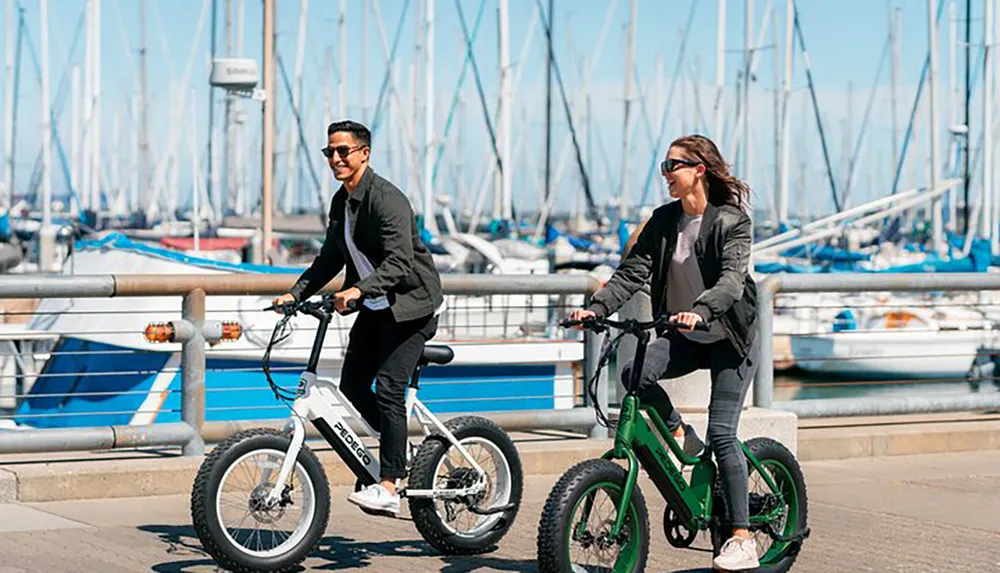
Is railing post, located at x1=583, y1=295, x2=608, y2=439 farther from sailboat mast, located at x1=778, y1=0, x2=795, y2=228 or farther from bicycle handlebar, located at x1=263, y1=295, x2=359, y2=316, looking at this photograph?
sailboat mast, located at x1=778, y1=0, x2=795, y2=228

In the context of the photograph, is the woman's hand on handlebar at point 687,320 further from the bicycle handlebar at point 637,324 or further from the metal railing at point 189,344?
the metal railing at point 189,344

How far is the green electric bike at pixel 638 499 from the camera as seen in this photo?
679cm

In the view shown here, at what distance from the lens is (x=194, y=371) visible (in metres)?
9.72

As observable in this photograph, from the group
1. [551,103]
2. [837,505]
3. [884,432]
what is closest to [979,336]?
[551,103]

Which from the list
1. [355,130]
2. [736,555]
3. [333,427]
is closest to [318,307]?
[333,427]

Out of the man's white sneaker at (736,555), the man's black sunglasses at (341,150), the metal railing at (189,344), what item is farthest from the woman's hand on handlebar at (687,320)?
the metal railing at (189,344)

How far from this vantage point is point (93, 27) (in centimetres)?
4803

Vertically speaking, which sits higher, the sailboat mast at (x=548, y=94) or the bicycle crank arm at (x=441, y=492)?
the sailboat mast at (x=548, y=94)

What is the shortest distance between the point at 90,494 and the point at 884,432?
550 cm

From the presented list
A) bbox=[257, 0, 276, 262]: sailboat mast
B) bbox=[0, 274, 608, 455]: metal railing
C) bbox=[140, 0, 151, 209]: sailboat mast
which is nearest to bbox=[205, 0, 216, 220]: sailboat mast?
bbox=[140, 0, 151, 209]: sailboat mast

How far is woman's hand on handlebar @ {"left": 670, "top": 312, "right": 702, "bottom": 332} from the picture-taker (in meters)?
6.84

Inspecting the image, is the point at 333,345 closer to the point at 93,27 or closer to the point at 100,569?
the point at 100,569

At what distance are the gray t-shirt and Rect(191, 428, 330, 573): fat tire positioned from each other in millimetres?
1653

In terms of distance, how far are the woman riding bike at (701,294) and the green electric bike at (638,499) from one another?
9 centimetres
